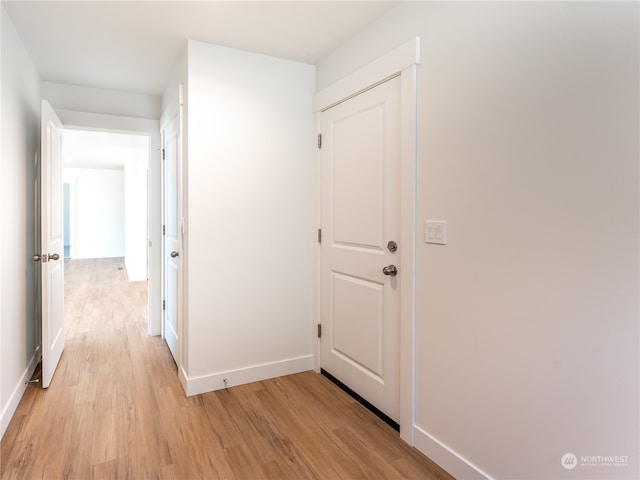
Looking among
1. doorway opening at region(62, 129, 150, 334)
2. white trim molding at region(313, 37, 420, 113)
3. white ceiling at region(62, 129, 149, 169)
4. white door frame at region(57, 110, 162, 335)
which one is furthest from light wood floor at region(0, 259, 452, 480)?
doorway opening at region(62, 129, 150, 334)

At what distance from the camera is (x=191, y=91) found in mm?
2439

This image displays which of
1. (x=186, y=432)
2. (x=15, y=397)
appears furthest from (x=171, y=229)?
(x=186, y=432)

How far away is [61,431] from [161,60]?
242cm

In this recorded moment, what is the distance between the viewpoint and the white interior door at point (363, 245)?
210 centimetres

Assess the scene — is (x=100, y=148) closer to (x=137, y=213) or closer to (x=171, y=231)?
(x=137, y=213)

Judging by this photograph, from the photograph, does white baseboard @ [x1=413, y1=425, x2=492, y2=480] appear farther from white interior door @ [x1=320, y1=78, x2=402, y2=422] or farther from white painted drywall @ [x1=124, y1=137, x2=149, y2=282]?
white painted drywall @ [x1=124, y1=137, x2=149, y2=282]

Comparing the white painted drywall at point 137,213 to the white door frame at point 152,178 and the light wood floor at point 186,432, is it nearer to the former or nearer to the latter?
the white door frame at point 152,178

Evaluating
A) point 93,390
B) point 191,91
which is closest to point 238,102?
point 191,91

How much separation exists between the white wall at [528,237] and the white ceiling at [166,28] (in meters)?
0.54

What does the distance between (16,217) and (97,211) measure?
8.76 meters

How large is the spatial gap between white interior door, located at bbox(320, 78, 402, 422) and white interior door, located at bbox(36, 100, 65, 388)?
185cm

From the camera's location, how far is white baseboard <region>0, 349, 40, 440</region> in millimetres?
1996

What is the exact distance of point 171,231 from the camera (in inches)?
128

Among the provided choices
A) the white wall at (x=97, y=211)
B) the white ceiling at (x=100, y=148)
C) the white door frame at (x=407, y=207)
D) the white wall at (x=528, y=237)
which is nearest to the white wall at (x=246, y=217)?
the white door frame at (x=407, y=207)
